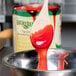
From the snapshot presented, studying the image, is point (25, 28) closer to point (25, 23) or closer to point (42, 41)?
point (25, 23)

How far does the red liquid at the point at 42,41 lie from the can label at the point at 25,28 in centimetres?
12

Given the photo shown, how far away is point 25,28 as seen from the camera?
0.73 m

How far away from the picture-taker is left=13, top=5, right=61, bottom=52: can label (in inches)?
28.4

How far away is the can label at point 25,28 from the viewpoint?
2.36 feet

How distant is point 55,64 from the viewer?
62 cm

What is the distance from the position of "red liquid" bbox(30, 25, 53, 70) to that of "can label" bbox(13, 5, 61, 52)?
0.41ft

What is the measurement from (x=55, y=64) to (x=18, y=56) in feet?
0.29

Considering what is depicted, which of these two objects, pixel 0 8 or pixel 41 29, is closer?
pixel 41 29

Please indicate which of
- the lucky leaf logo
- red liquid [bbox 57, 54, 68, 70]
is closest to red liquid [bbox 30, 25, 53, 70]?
red liquid [bbox 57, 54, 68, 70]

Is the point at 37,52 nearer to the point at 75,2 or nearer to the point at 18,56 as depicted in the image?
the point at 18,56

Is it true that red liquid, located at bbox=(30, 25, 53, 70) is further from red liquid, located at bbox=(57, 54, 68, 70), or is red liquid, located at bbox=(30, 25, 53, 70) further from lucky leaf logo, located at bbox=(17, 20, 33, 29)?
lucky leaf logo, located at bbox=(17, 20, 33, 29)

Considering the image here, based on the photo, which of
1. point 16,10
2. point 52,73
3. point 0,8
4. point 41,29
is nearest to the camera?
point 52,73

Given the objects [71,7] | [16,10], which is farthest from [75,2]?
[16,10]

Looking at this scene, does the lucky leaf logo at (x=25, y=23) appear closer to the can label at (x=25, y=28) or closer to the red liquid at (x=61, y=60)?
the can label at (x=25, y=28)
